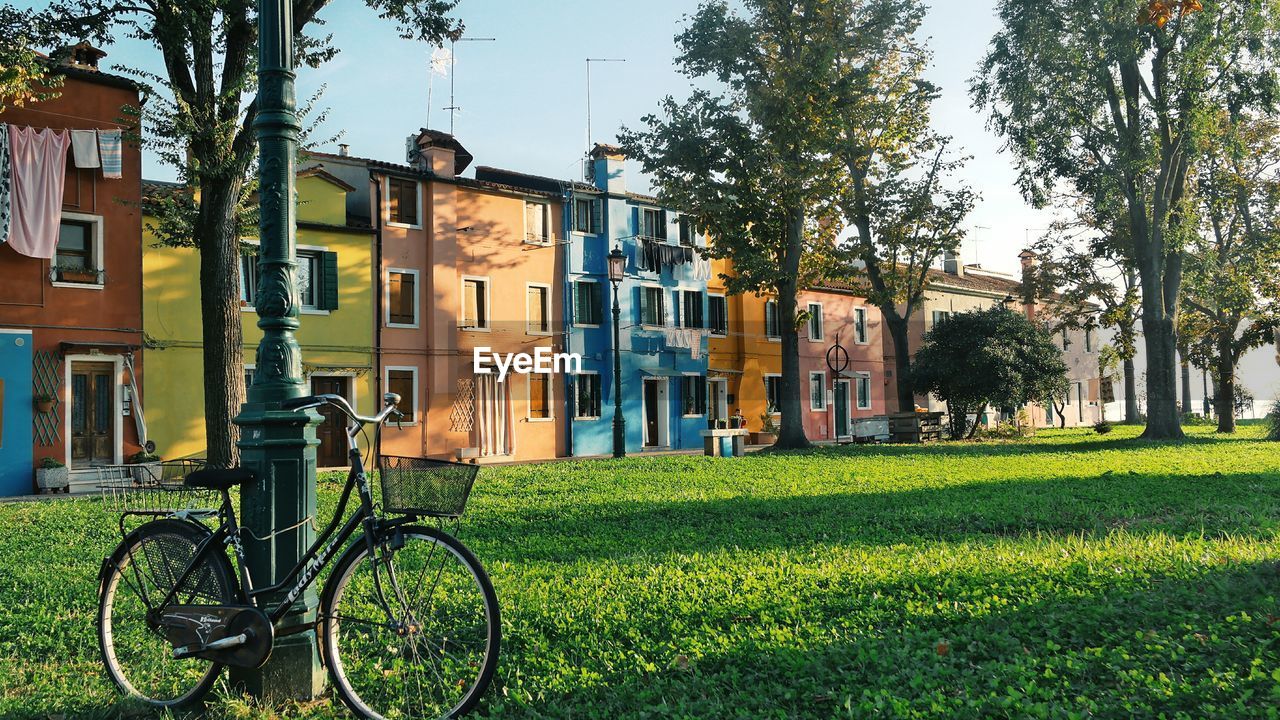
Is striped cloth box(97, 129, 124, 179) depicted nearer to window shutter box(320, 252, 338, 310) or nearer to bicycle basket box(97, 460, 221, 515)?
window shutter box(320, 252, 338, 310)

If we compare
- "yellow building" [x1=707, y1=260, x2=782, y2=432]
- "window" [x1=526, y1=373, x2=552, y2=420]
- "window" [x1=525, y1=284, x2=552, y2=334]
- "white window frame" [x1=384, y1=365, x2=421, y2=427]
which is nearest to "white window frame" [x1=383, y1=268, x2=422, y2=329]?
"white window frame" [x1=384, y1=365, x2=421, y2=427]

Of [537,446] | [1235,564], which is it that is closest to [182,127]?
[1235,564]

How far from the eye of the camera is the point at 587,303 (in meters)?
32.2

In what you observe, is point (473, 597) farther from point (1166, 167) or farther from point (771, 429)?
point (771, 429)

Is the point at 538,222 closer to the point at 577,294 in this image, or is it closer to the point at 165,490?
the point at 577,294

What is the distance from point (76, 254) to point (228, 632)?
810 inches

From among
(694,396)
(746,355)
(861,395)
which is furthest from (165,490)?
(861,395)

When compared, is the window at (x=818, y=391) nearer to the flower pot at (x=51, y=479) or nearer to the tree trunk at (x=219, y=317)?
the flower pot at (x=51, y=479)

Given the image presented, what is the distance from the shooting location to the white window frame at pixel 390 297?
2689cm

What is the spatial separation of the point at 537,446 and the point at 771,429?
10.4m

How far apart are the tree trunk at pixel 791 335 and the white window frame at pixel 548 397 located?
799 centimetres

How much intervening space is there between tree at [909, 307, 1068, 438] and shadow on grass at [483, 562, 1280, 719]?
29.1m

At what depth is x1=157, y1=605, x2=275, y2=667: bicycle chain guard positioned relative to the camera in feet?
12.9

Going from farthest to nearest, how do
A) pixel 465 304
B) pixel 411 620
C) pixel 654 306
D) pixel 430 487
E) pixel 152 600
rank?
pixel 654 306 → pixel 465 304 → pixel 152 600 → pixel 411 620 → pixel 430 487
